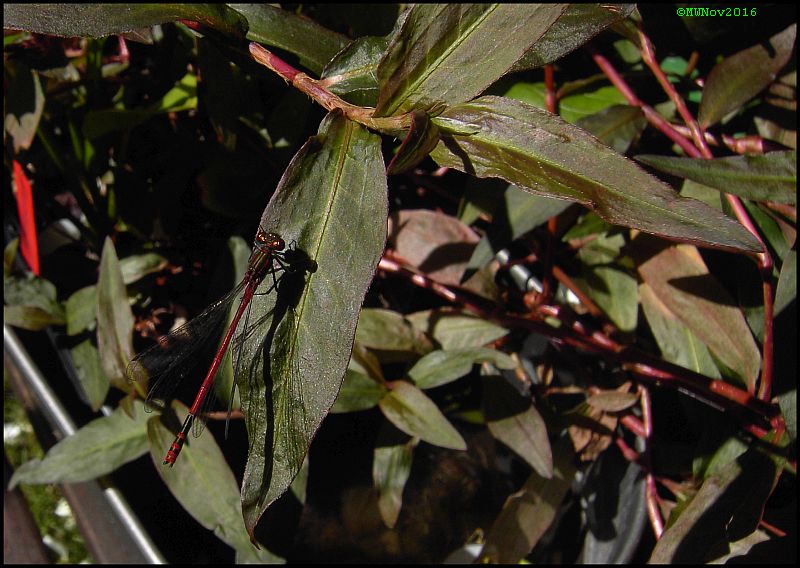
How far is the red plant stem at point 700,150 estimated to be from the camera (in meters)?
0.60

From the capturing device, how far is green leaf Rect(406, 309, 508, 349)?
0.71m

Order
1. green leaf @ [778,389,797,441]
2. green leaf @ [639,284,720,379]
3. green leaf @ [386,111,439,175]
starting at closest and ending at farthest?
green leaf @ [386,111,439,175] < green leaf @ [778,389,797,441] < green leaf @ [639,284,720,379]

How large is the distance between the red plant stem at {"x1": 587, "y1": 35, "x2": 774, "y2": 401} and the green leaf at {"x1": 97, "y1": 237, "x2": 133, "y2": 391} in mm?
520

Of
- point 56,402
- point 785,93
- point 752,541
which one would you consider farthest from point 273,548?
point 785,93

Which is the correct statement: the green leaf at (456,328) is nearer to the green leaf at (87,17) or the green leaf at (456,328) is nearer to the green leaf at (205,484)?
the green leaf at (205,484)

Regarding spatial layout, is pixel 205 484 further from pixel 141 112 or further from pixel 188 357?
pixel 141 112

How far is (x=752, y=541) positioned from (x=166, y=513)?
610 mm

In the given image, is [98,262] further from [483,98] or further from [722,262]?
[722,262]

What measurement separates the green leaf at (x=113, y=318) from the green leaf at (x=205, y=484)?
7 centimetres

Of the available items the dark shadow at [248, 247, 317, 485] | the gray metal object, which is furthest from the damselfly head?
the gray metal object

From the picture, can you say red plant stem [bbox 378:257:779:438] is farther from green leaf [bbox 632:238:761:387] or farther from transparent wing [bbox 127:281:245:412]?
transparent wing [bbox 127:281:245:412]

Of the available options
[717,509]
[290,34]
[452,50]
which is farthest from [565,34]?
[717,509]

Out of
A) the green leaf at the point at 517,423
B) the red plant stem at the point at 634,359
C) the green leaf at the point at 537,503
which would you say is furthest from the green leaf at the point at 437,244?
the green leaf at the point at 537,503

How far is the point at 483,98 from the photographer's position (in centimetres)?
42
